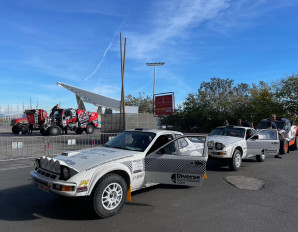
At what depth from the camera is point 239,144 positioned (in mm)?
7945

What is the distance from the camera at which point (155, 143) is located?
16.5 feet

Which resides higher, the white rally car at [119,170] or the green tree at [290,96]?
the green tree at [290,96]

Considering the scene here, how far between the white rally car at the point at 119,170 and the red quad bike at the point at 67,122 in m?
17.0

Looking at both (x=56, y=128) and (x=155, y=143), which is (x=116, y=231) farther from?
(x=56, y=128)

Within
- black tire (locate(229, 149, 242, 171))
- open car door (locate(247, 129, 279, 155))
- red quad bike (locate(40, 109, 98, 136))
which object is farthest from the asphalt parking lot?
red quad bike (locate(40, 109, 98, 136))

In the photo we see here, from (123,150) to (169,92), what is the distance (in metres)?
11.6

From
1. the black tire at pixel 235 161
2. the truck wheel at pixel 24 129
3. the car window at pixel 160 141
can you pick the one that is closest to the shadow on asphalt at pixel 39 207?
the car window at pixel 160 141

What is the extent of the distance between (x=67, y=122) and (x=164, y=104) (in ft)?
35.4

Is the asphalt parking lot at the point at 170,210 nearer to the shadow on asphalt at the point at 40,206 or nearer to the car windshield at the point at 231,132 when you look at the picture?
the shadow on asphalt at the point at 40,206

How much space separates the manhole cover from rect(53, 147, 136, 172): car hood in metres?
3.12

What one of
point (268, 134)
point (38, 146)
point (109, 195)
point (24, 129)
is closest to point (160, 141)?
point (109, 195)

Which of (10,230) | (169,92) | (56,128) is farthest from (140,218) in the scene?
(56,128)

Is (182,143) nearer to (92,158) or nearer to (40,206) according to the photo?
(92,158)

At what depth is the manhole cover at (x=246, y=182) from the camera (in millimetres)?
5805
